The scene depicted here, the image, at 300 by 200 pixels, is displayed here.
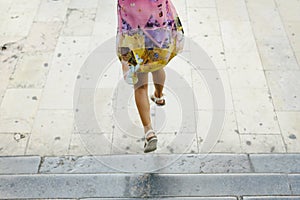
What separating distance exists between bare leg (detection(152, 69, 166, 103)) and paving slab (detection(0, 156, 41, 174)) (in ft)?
3.88

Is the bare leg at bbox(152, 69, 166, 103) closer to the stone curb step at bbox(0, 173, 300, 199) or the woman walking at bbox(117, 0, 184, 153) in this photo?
the woman walking at bbox(117, 0, 184, 153)

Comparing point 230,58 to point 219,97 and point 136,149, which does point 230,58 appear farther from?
point 136,149

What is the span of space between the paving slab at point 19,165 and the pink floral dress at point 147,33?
116cm

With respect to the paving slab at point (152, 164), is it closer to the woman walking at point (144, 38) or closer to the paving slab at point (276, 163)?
the paving slab at point (276, 163)

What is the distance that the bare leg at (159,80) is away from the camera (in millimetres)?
3057

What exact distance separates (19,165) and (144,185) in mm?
1052

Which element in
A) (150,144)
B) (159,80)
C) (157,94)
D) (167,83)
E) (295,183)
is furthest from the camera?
(167,83)

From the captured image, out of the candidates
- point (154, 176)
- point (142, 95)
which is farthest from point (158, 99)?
point (154, 176)

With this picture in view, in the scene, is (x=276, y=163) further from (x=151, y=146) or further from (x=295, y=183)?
(x=151, y=146)

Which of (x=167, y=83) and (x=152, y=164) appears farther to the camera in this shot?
(x=167, y=83)

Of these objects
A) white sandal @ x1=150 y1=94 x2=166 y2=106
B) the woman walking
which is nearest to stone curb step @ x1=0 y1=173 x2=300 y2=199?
the woman walking

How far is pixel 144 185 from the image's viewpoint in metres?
2.79

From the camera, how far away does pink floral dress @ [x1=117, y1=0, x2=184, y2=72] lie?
2.39 m

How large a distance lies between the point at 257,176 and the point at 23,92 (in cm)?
232
